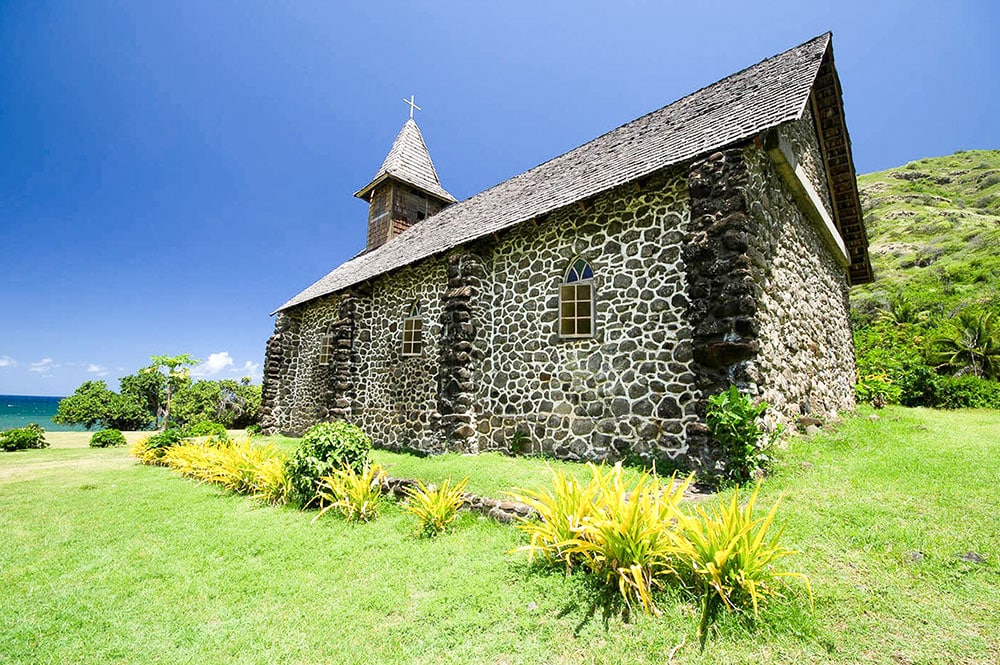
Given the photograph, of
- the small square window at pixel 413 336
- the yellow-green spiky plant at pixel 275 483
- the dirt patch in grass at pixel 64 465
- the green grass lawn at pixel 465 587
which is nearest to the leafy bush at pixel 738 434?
the green grass lawn at pixel 465 587

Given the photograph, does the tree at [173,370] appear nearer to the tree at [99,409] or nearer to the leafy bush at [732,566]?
the tree at [99,409]

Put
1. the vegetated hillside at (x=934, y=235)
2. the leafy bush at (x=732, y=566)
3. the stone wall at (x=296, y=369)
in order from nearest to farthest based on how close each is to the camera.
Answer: the leafy bush at (x=732, y=566), the stone wall at (x=296, y=369), the vegetated hillside at (x=934, y=235)

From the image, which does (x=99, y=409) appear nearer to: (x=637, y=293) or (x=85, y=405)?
(x=85, y=405)

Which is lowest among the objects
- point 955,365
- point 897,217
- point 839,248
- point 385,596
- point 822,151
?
point 385,596

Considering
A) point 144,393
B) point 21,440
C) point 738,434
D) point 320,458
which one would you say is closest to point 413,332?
point 320,458

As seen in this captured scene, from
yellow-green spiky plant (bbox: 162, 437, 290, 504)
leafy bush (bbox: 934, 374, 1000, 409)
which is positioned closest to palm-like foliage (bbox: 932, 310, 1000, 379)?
leafy bush (bbox: 934, 374, 1000, 409)

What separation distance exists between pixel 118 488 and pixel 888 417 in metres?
17.4

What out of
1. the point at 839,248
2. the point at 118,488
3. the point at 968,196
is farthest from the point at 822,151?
the point at 968,196

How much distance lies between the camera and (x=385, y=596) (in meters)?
4.16

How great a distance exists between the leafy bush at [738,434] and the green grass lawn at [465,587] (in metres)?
0.37

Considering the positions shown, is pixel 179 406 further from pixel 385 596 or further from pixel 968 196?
pixel 968 196

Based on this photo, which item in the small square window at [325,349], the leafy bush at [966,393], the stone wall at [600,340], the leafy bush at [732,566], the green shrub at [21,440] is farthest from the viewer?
the small square window at [325,349]

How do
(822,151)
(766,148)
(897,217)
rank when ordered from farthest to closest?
(897,217) → (822,151) → (766,148)

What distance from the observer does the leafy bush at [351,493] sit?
6.52 meters
